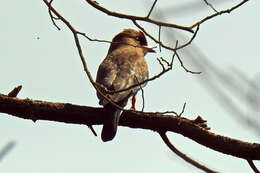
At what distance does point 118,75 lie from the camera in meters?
6.23

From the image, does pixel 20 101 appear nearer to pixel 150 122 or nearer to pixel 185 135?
pixel 150 122

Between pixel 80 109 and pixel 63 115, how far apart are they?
150mm

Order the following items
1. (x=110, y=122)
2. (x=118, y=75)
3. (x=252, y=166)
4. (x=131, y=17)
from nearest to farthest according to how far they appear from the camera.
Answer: (x=131, y=17) < (x=252, y=166) < (x=110, y=122) < (x=118, y=75)

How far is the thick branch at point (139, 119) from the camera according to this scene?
4.32 meters

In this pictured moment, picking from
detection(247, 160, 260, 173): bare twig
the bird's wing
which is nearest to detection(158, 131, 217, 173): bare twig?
detection(247, 160, 260, 173): bare twig

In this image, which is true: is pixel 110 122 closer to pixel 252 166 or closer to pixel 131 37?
pixel 252 166

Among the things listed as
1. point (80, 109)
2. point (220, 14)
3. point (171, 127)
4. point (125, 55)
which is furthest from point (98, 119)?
point (125, 55)

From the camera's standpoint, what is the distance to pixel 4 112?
14.7 feet

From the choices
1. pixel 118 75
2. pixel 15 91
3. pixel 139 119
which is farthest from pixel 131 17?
pixel 118 75

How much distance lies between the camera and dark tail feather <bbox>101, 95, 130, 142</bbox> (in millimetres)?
4833

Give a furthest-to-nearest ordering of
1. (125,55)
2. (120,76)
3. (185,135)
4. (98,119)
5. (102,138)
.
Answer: (125,55) < (120,76) < (102,138) < (98,119) < (185,135)

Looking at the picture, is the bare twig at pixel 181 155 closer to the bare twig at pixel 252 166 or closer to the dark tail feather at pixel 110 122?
the bare twig at pixel 252 166

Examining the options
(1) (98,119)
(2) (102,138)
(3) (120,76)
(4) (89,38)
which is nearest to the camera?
(4) (89,38)

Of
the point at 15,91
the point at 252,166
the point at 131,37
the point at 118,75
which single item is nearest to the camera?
the point at 252,166
